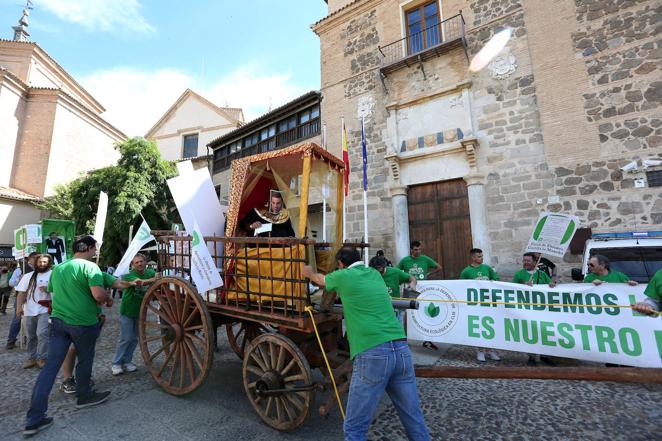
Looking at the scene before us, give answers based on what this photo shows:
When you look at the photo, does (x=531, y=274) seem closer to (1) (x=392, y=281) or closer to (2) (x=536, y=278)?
(2) (x=536, y=278)

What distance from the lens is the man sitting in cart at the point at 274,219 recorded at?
3.84 m

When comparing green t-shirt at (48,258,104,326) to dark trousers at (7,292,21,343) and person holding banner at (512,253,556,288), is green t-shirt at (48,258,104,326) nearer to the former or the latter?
dark trousers at (7,292,21,343)

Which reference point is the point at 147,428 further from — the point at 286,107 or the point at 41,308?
A: the point at 286,107

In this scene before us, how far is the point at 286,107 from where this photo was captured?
44.0ft

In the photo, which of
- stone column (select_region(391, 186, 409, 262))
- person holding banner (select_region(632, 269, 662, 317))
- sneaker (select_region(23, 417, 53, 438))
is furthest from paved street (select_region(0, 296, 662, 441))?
stone column (select_region(391, 186, 409, 262))

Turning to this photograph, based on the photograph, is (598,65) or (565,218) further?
(598,65)

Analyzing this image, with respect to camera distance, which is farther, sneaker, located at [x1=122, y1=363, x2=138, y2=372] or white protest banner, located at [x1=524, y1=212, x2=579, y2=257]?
sneaker, located at [x1=122, y1=363, x2=138, y2=372]

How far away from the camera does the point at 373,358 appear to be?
221 cm

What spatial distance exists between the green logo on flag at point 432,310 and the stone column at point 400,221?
4420 mm

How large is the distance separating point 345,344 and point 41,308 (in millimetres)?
4702

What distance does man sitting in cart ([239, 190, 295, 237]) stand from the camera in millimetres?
3842

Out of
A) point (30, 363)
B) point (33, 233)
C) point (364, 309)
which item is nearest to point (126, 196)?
point (33, 233)

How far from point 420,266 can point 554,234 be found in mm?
2146

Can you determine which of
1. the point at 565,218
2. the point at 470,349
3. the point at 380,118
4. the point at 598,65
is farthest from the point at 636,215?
the point at 380,118
